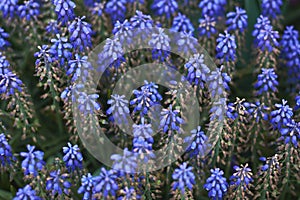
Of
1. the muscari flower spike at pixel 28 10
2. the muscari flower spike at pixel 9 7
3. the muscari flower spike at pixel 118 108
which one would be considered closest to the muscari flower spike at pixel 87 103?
the muscari flower spike at pixel 118 108

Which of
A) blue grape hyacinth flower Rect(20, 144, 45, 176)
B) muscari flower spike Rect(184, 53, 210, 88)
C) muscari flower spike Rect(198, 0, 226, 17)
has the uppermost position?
muscari flower spike Rect(198, 0, 226, 17)

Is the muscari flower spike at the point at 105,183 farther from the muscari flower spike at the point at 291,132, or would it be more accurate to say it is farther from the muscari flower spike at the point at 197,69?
the muscari flower spike at the point at 291,132

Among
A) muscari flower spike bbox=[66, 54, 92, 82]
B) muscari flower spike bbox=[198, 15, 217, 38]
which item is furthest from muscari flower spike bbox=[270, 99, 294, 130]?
muscari flower spike bbox=[66, 54, 92, 82]

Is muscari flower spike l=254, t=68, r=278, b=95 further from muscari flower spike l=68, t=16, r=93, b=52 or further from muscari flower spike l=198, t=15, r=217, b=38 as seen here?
muscari flower spike l=68, t=16, r=93, b=52

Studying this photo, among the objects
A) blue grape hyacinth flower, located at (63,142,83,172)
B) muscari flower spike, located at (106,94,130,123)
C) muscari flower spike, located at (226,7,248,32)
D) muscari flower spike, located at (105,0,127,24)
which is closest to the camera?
blue grape hyacinth flower, located at (63,142,83,172)

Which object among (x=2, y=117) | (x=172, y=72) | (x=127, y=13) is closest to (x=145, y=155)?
(x=172, y=72)

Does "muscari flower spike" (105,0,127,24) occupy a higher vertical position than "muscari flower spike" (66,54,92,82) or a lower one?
higher

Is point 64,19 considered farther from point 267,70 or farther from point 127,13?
point 267,70
